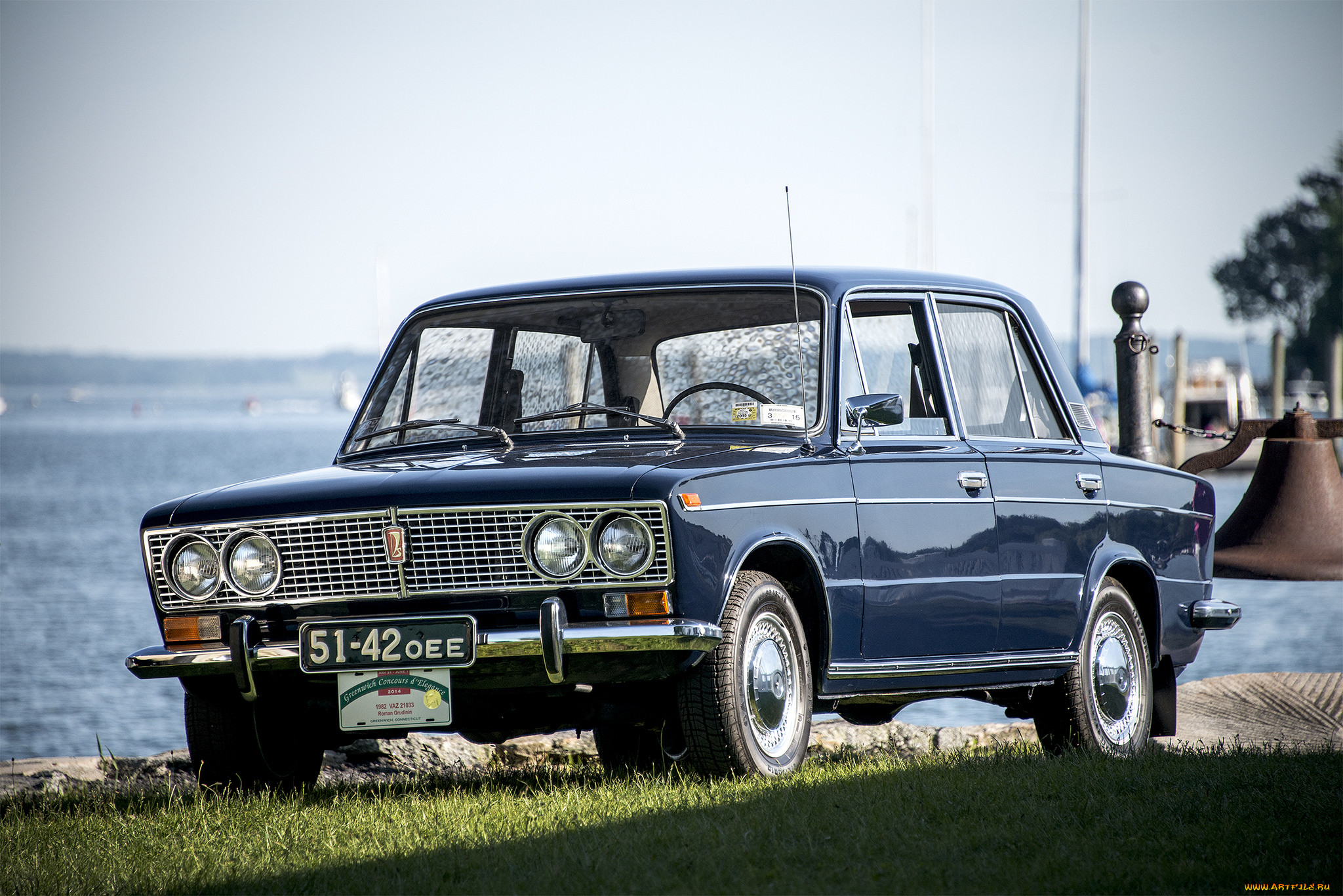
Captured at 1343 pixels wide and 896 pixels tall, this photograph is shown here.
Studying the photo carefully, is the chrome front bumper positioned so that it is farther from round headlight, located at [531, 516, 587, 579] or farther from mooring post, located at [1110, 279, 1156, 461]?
mooring post, located at [1110, 279, 1156, 461]

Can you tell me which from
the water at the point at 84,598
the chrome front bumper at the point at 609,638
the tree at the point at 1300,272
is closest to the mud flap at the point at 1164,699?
the chrome front bumper at the point at 609,638

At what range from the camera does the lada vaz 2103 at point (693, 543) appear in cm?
501

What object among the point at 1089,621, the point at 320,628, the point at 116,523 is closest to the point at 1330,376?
the point at 116,523

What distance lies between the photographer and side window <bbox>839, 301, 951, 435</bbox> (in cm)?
611

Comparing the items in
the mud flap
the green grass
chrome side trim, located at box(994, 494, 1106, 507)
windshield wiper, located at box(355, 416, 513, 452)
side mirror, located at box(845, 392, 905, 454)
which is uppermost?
side mirror, located at box(845, 392, 905, 454)

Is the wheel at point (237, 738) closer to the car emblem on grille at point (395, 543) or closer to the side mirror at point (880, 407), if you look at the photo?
the car emblem on grille at point (395, 543)

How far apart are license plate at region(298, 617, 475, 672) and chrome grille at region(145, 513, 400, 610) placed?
194mm

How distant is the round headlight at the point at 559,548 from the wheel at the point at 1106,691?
2.59m

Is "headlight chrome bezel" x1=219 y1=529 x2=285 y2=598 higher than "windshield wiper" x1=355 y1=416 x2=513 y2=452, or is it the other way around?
"windshield wiper" x1=355 y1=416 x2=513 y2=452

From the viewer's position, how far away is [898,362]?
6383 millimetres

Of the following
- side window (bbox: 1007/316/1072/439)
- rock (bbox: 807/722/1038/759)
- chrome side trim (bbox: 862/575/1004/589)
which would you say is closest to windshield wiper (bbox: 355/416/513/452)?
chrome side trim (bbox: 862/575/1004/589)

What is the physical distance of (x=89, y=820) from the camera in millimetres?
5430

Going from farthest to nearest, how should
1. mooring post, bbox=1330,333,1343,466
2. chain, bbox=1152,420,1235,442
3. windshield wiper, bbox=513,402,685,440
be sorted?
1. mooring post, bbox=1330,333,1343,466
2. chain, bbox=1152,420,1235,442
3. windshield wiper, bbox=513,402,685,440

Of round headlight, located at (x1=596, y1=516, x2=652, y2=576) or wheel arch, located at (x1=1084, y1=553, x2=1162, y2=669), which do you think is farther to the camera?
wheel arch, located at (x1=1084, y1=553, x2=1162, y2=669)
